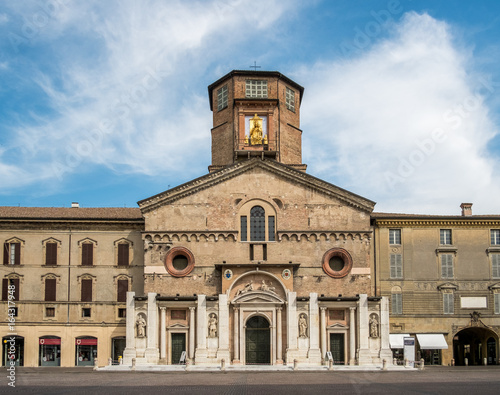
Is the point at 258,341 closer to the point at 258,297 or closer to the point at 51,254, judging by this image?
the point at 258,297

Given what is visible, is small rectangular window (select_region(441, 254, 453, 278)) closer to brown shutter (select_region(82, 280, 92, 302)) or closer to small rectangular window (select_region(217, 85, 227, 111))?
small rectangular window (select_region(217, 85, 227, 111))

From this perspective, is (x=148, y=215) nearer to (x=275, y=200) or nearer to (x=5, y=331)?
(x=275, y=200)

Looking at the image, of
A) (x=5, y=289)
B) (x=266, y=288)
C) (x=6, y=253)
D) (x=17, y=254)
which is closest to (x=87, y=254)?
(x=17, y=254)

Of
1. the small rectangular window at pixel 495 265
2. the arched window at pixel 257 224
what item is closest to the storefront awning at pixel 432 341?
the small rectangular window at pixel 495 265

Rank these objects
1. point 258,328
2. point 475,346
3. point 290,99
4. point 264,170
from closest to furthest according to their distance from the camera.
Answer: point 258,328 < point 264,170 < point 475,346 < point 290,99

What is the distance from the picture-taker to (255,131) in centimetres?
4891

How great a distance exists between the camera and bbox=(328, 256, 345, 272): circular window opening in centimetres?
4478

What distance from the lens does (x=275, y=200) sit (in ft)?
148

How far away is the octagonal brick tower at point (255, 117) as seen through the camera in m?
48.8

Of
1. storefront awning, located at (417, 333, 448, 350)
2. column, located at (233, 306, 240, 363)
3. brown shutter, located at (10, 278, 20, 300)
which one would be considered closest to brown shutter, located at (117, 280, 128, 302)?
brown shutter, located at (10, 278, 20, 300)

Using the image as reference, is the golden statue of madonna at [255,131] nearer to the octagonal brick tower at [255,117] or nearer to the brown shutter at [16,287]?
the octagonal brick tower at [255,117]

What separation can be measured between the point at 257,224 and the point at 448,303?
14834mm

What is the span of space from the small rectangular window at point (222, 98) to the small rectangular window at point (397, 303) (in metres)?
18.8

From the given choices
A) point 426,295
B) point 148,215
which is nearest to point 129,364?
point 148,215
